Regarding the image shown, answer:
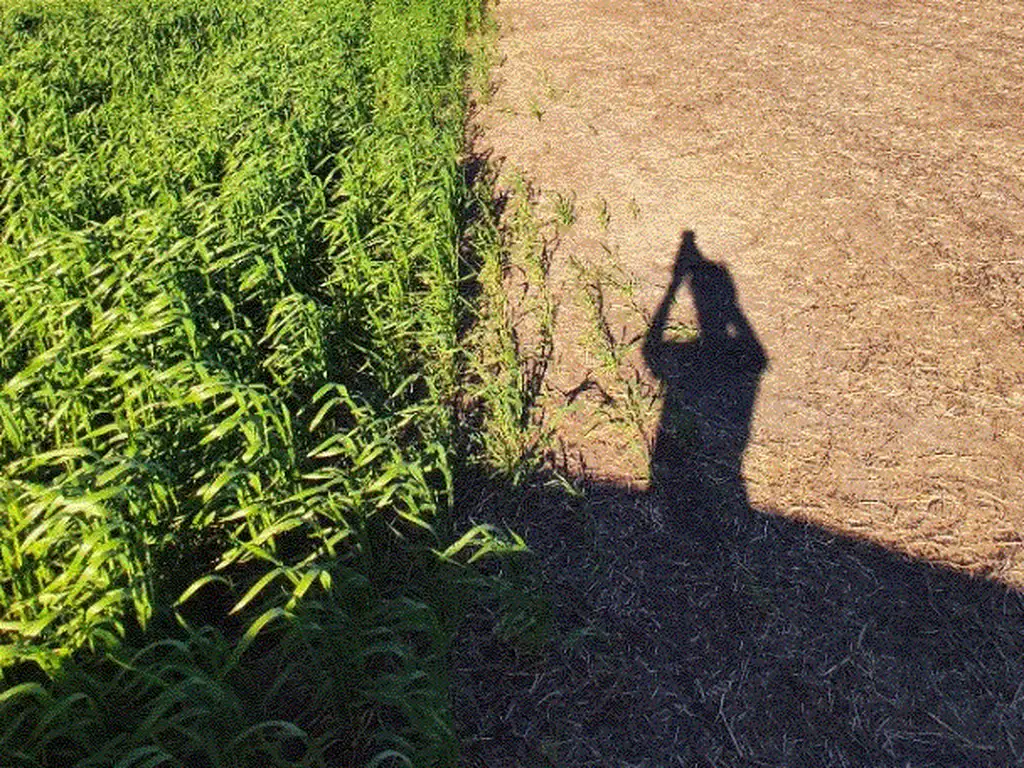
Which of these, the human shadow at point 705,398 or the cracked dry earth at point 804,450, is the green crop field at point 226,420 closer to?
the cracked dry earth at point 804,450

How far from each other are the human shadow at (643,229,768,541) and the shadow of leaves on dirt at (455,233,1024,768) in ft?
0.05

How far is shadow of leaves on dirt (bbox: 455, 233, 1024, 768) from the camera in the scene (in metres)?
2.53

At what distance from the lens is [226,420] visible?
2.80 meters

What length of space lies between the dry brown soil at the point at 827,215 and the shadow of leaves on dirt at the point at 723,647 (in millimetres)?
191

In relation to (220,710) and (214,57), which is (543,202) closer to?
(214,57)

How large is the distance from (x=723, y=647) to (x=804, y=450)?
42.0 inches

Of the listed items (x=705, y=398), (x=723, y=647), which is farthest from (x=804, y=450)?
(x=723, y=647)

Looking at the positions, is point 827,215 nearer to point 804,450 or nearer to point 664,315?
point 664,315

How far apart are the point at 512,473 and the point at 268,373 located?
1.11 m

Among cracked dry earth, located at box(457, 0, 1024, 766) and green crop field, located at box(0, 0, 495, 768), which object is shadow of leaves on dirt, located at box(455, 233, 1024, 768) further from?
green crop field, located at box(0, 0, 495, 768)

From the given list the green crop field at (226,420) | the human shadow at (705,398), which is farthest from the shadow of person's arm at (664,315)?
the green crop field at (226,420)

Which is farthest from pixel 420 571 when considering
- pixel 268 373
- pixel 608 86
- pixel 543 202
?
pixel 608 86

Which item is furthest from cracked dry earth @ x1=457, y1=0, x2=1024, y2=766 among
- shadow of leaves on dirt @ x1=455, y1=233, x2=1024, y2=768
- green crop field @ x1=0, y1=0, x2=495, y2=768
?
green crop field @ x1=0, y1=0, x2=495, y2=768

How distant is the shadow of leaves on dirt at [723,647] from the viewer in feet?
8.29
